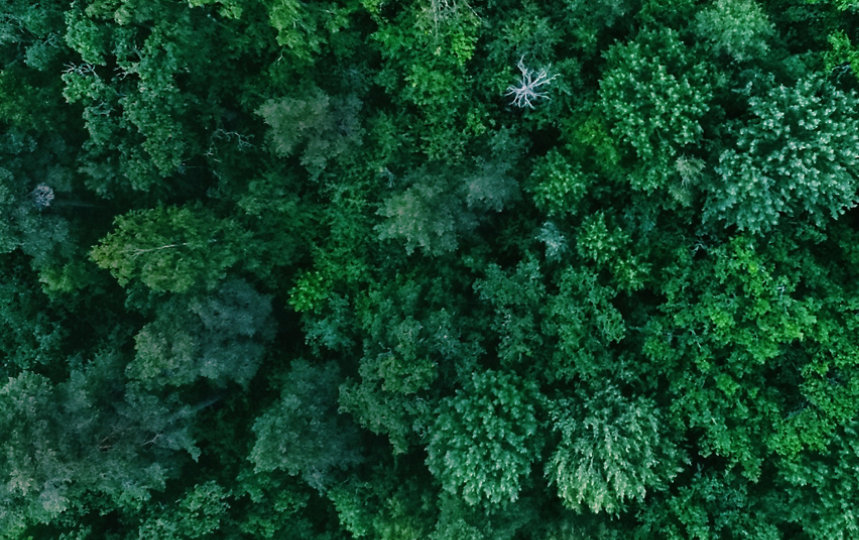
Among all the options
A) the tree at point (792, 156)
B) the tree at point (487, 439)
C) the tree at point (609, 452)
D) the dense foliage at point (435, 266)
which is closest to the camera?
the tree at point (792, 156)

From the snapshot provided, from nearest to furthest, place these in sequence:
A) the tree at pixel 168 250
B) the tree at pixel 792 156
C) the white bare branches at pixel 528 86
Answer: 1. the tree at pixel 792 156
2. the tree at pixel 168 250
3. the white bare branches at pixel 528 86

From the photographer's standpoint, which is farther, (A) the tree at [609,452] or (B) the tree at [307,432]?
(B) the tree at [307,432]

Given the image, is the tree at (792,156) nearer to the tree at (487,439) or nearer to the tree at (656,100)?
the tree at (656,100)

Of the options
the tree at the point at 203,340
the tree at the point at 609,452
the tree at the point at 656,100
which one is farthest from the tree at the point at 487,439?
the tree at the point at 656,100

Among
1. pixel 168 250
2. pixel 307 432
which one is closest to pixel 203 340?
pixel 168 250

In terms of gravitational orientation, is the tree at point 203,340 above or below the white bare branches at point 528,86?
below

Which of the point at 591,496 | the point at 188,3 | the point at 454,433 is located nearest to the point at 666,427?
the point at 591,496

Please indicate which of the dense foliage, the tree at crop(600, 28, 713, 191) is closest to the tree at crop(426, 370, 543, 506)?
the dense foliage

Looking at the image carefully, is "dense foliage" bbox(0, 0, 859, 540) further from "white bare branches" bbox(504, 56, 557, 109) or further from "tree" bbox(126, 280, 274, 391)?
"white bare branches" bbox(504, 56, 557, 109)
